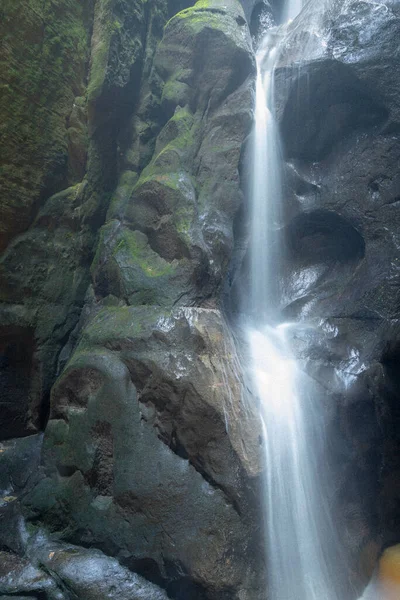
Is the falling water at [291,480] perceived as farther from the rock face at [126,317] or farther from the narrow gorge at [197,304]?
the rock face at [126,317]

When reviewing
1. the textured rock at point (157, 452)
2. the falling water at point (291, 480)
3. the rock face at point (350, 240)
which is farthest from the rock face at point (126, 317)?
the rock face at point (350, 240)

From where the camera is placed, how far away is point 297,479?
15.1 feet

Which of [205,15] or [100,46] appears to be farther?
[205,15]

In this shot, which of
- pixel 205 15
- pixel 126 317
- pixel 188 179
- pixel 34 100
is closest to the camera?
pixel 126 317

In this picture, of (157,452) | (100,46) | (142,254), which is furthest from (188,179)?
(157,452)

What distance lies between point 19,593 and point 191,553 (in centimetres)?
157

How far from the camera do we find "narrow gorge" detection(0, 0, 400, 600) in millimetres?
4098

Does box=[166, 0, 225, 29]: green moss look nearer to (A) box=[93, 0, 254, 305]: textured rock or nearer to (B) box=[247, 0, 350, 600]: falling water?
(A) box=[93, 0, 254, 305]: textured rock

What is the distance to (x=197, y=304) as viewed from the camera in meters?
5.08

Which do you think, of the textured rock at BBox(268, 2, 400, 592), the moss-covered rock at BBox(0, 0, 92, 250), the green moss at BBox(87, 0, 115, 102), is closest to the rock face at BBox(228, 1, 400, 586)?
the textured rock at BBox(268, 2, 400, 592)

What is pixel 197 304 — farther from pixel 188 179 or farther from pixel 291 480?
pixel 291 480

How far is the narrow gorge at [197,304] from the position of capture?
4098 mm

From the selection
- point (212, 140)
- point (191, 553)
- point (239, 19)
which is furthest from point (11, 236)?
point (239, 19)

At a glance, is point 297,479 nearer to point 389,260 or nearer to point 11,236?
point 389,260
